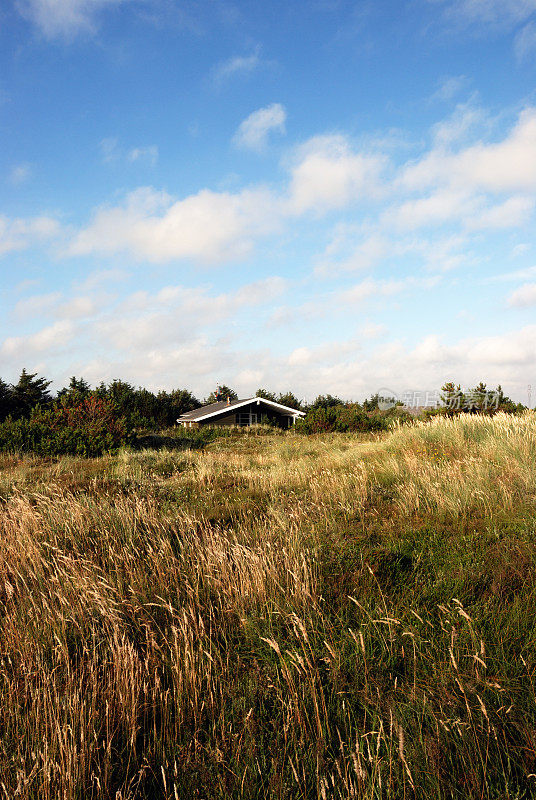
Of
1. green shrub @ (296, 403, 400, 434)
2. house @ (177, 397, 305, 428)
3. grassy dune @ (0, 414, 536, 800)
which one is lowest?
grassy dune @ (0, 414, 536, 800)

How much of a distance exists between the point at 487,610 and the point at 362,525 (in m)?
2.15

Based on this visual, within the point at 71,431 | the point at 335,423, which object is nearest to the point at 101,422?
the point at 71,431

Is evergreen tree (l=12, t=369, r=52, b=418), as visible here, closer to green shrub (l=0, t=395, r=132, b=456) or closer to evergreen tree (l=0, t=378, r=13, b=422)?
evergreen tree (l=0, t=378, r=13, b=422)

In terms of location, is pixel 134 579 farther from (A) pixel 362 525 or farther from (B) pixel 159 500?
(B) pixel 159 500

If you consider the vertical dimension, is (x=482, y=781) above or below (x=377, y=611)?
below

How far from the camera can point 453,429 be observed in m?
12.1

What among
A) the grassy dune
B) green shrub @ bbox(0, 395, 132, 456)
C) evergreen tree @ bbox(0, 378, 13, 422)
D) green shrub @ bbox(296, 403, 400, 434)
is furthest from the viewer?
evergreen tree @ bbox(0, 378, 13, 422)

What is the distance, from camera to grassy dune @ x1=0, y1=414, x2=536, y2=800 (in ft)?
6.29

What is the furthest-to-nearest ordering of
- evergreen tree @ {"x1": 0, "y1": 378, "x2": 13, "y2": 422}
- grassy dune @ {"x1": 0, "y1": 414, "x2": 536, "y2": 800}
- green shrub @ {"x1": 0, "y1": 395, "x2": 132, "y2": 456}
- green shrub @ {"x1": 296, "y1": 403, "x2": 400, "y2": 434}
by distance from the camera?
evergreen tree @ {"x1": 0, "y1": 378, "x2": 13, "y2": 422}
green shrub @ {"x1": 296, "y1": 403, "x2": 400, "y2": 434}
green shrub @ {"x1": 0, "y1": 395, "x2": 132, "y2": 456}
grassy dune @ {"x1": 0, "y1": 414, "x2": 536, "y2": 800}

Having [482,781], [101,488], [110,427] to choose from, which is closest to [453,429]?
[101,488]

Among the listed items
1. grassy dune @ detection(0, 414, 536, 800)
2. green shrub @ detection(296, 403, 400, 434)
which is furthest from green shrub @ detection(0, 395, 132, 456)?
green shrub @ detection(296, 403, 400, 434)

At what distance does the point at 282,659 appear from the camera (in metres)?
2.23

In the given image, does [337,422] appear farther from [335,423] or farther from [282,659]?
[282,659]

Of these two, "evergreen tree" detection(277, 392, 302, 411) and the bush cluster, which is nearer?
the bush cluster
